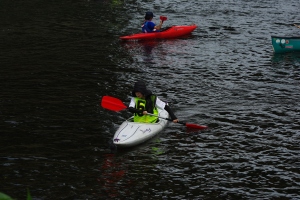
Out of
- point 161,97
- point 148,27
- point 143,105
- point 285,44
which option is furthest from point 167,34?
point 143,105

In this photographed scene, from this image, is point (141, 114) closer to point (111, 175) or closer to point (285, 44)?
point (111, 175)

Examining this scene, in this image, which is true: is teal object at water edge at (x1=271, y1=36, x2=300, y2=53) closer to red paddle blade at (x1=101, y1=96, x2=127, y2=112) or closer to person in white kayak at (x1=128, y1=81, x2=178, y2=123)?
person in white kayak at (x1=128, y1=81, x2=178, y2=123)

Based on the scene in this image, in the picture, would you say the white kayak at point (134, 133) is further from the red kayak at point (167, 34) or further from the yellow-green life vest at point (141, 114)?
the red kayak at point (167, 34)

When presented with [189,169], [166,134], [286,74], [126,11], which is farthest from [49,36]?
[189,169]

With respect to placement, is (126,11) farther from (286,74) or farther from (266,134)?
(266,134)

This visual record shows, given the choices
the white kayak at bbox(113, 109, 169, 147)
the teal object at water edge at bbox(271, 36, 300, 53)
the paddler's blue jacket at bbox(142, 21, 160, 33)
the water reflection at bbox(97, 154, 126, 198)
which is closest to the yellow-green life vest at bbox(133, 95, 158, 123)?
the white kayak at bbox(113, 109, 169, 147)

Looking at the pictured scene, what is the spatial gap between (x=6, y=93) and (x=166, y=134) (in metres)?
5.98

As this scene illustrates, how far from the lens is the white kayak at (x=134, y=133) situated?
42.0 ft

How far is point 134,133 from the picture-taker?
1307 cm

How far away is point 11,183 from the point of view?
1102 cm

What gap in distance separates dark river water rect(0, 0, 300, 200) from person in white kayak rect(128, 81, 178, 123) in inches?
23.8

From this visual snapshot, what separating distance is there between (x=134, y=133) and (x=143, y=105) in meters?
0.99

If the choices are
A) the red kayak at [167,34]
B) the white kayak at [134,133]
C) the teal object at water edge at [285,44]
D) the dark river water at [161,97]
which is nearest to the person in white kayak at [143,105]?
the white kayak at [134,133]

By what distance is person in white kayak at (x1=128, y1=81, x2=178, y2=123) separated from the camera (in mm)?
13508
